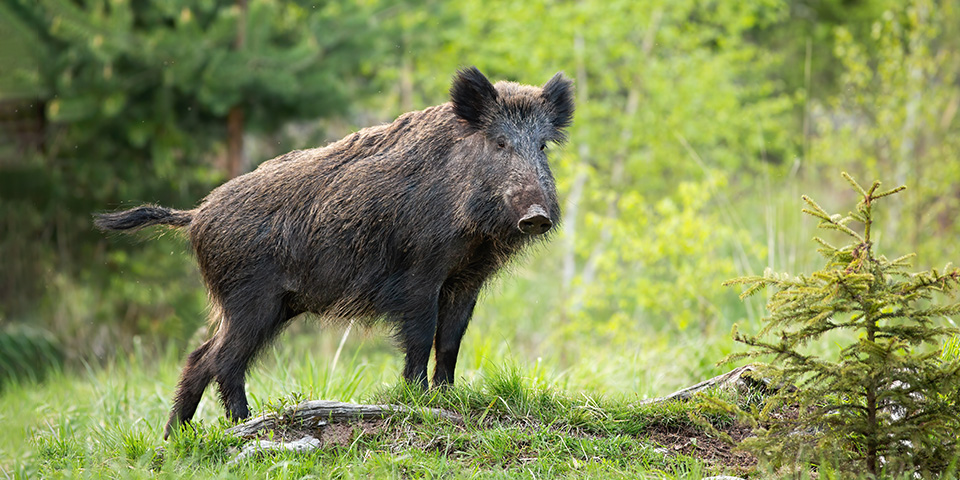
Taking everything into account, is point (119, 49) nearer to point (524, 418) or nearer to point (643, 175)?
point (524, 418)

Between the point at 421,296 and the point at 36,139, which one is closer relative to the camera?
the point at 421,296

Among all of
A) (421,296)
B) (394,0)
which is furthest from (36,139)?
(421,296)

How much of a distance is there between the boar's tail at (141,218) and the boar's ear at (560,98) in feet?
6.91

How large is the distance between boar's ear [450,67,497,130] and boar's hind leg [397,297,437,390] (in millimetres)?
974

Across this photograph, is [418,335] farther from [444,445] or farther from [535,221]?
[535,221]

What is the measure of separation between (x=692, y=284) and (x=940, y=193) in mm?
3895

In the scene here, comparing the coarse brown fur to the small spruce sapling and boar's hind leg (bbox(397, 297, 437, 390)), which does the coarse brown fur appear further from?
the small spruce sapling

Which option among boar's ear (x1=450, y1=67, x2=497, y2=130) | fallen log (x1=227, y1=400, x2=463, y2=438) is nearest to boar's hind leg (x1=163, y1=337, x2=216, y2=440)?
fallen log (x1=227, y1=400, x2=463, y2=438)

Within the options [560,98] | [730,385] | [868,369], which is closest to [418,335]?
[560,98]

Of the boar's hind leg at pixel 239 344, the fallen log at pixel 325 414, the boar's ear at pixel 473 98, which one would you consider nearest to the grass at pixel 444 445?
the fallen log at pixel 325 414

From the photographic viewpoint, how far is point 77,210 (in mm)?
9336

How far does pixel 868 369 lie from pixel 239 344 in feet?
9.80

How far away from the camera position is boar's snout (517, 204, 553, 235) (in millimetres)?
3941

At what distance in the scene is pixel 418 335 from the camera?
14.1ft
